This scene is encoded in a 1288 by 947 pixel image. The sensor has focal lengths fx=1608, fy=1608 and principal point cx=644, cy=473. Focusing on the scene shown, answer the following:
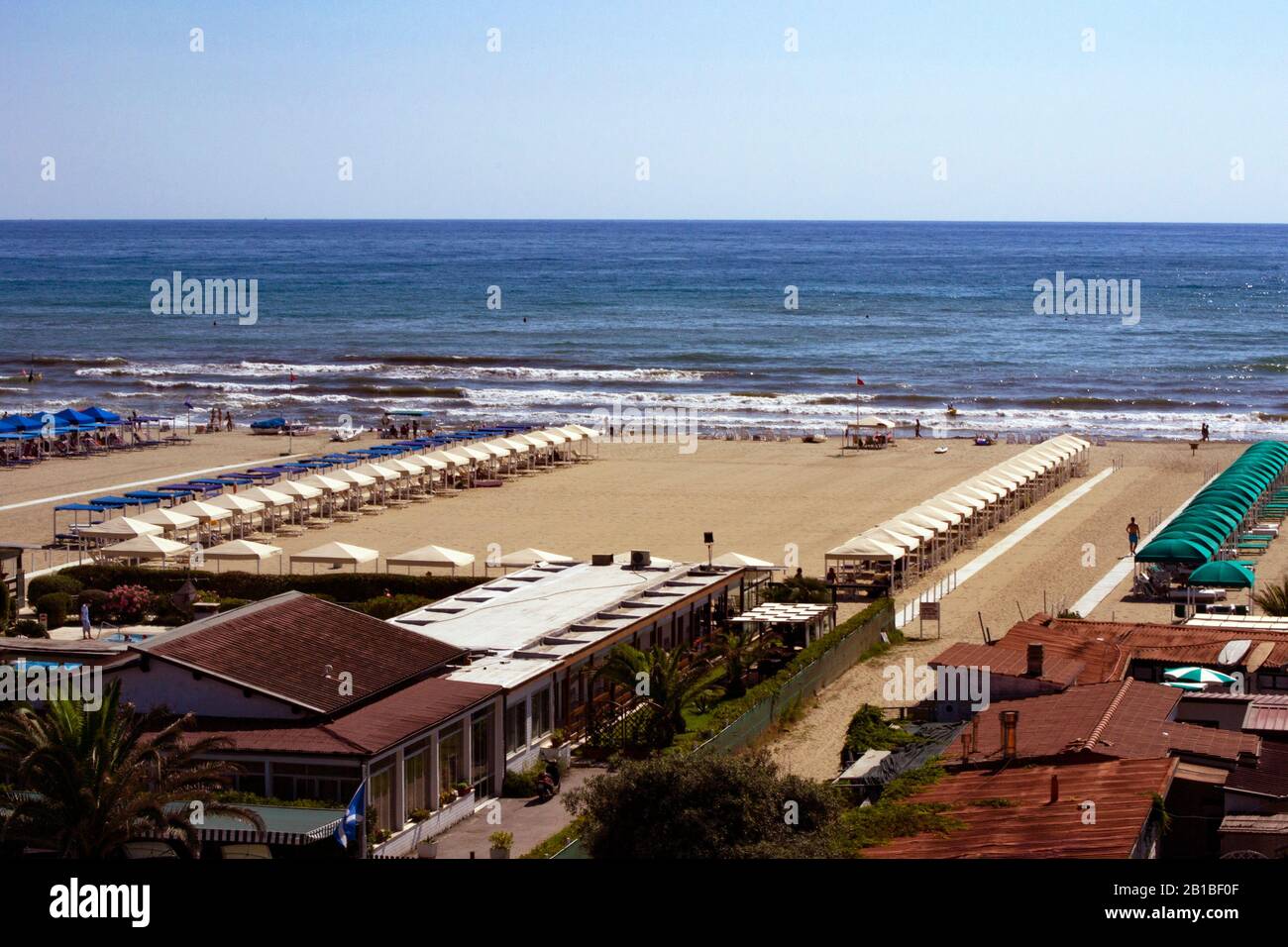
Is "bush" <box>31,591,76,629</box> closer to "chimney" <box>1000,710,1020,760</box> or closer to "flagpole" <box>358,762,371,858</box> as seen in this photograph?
"flagpole" <box>358,762,371,858</box>

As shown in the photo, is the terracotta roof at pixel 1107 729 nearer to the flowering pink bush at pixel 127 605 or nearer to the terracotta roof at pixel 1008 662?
the terracotta roof at pixel 1008 662

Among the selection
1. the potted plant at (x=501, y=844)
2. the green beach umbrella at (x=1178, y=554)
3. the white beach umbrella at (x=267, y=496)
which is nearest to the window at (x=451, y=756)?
the potted plant at (x=501, y=844)

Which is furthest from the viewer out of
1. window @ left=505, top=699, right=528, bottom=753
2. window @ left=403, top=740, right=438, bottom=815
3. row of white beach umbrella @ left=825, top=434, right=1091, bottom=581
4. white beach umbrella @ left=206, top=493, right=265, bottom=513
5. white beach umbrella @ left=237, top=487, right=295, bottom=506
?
white beach umbrella @ left=237, top=487, right=295, bottom=506

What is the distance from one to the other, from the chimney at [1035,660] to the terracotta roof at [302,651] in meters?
6.69

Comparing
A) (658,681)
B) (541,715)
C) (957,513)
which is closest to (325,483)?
(957,513)

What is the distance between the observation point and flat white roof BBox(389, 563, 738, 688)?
19.0 meters

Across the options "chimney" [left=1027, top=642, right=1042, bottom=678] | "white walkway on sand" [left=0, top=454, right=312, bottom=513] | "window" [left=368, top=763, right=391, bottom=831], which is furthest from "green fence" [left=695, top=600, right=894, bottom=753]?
"white walkway on sand" [left=0, top=454, right=312, bottom=513]

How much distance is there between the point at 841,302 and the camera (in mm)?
110812

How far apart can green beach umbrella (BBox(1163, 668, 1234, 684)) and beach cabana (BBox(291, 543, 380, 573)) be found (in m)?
14.7

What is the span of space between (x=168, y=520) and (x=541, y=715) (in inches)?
561

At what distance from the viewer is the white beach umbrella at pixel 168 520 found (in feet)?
99.3
